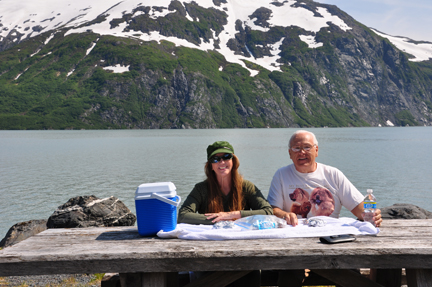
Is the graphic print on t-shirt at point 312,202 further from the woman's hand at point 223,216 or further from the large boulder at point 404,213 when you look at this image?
the large boulder at point 404,213

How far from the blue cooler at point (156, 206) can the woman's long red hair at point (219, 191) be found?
1023mm

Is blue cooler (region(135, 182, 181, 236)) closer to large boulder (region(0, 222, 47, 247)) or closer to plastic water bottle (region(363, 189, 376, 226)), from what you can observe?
plastic water bottle (region(363, 189, 376, 226))

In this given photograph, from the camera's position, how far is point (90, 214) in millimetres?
9602

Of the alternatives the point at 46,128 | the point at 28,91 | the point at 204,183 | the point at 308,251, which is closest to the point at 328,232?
the point at 308,251

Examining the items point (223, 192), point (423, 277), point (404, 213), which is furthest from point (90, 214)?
point (404, 213)

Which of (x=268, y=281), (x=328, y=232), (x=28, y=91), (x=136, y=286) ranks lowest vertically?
(x=268, y=281)

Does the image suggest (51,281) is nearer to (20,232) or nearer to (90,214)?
(90,214)

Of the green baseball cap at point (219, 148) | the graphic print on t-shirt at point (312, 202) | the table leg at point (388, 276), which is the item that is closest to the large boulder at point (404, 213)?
the graphic print on t-shirt at point (312, 202)

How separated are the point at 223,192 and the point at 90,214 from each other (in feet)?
19.9

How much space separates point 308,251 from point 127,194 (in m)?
21.4

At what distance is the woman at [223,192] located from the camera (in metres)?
4.53

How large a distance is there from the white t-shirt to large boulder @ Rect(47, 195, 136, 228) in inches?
234

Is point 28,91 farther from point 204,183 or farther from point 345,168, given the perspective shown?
point 204,183

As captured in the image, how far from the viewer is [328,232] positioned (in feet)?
11.8
